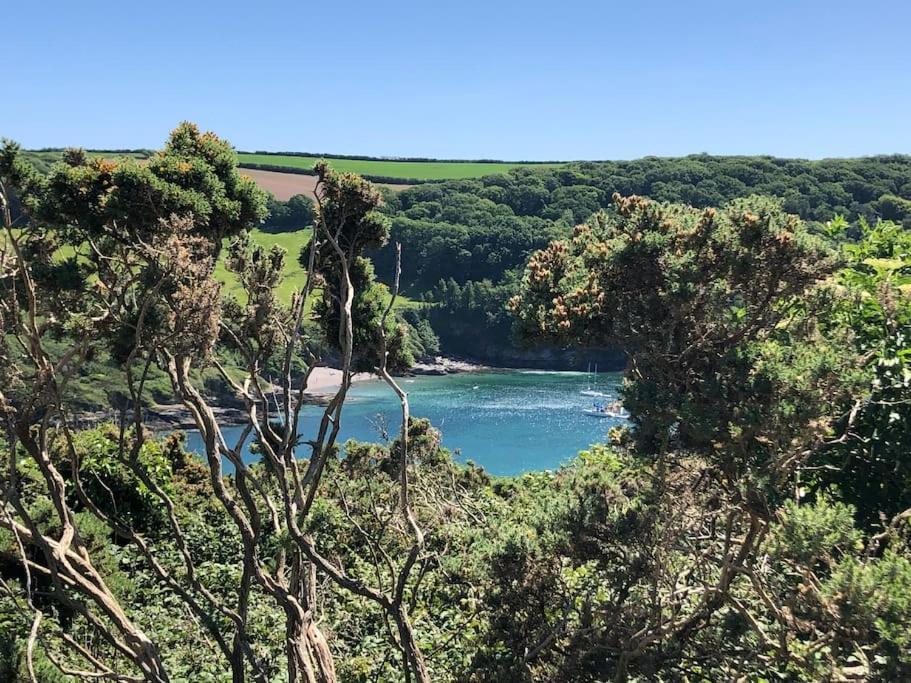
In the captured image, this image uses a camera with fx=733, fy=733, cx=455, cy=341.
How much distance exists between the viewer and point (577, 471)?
6.66 m

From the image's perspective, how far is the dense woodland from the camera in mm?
5113

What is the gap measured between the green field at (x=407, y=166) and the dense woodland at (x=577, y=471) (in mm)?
123815

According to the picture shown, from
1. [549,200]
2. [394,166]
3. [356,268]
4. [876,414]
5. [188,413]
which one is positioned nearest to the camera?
[876,414]

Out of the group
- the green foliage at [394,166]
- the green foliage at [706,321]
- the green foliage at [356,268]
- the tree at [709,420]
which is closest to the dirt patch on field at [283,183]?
the green foliage at [394,166]

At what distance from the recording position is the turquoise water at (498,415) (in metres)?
53.2

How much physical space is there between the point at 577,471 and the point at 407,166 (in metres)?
156

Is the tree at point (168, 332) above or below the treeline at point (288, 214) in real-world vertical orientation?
below

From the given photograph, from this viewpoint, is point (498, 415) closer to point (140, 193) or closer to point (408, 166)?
point (140, 193)

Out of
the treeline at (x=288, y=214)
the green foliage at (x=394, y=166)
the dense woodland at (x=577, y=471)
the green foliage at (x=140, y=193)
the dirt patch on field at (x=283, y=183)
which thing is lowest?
the dense woodland at (x=577, y=471)

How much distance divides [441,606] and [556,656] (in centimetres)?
264

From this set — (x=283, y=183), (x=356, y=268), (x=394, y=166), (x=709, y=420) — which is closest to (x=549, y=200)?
(x=394, y=166)

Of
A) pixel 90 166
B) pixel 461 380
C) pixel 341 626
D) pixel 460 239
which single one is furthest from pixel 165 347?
pixel 460 239

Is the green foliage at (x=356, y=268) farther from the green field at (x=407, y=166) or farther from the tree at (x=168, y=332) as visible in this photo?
the green field at (x=407, y=166)

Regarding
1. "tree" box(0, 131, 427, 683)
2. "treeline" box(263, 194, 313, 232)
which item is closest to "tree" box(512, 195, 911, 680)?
"tree" box(0, 131, 427, 683)
